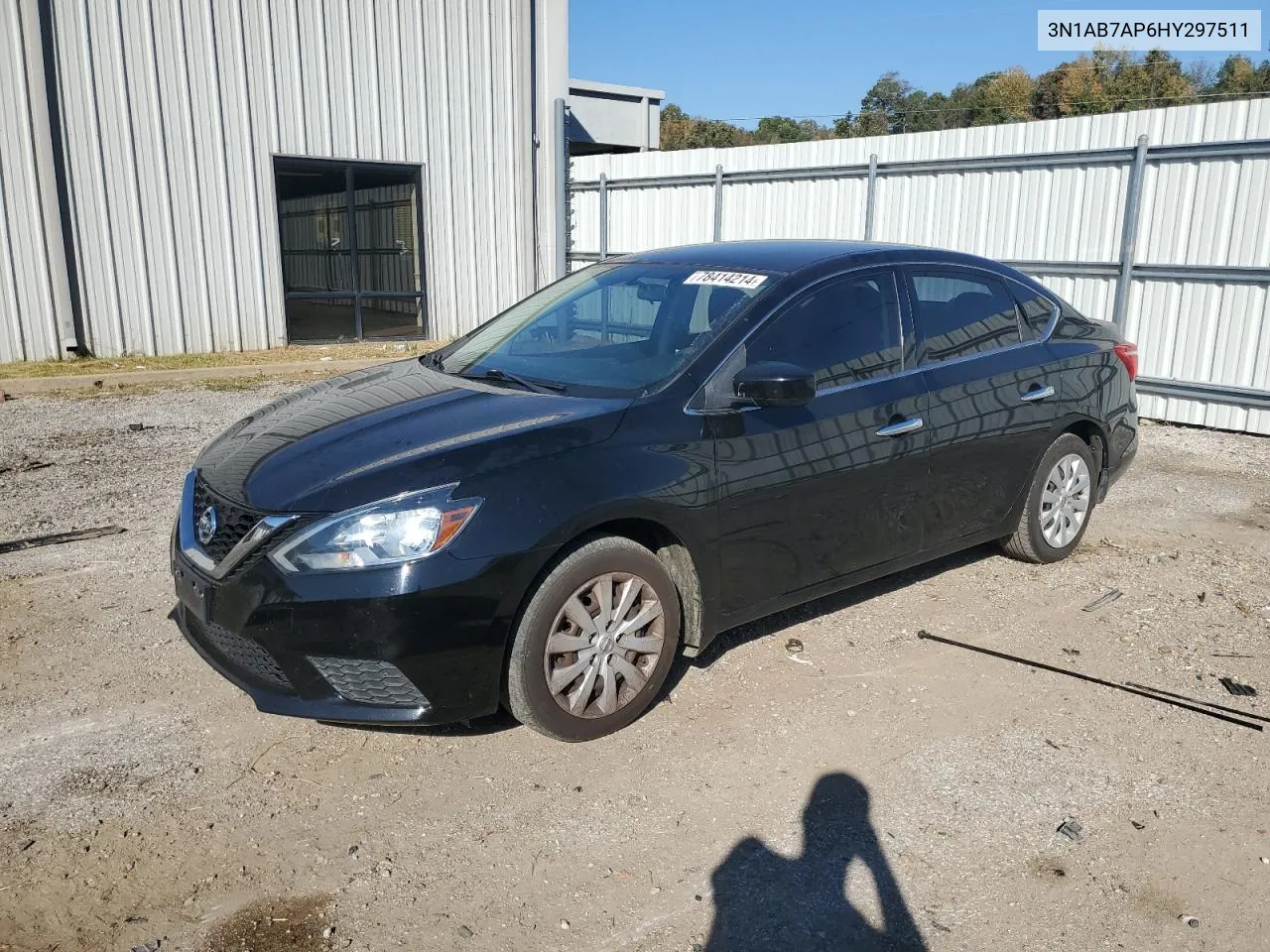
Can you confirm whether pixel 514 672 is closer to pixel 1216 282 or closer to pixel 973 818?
pixel 973 818

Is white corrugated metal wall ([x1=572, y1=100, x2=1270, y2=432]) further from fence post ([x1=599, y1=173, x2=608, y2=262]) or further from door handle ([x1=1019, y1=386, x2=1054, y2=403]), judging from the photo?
door handle ([x1=1019, y1=386, x2=1054, y2=403])

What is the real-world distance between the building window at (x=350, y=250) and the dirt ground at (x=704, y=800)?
10078 mm

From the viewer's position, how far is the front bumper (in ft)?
10.3

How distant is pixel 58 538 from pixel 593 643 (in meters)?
3.81

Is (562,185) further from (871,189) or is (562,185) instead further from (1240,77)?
(1240,77)

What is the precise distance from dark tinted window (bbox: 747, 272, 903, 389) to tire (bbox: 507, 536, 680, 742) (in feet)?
3.35

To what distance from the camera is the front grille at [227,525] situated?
333cm

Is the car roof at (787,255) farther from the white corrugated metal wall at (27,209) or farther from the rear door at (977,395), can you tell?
the white corrugated metal wall at (27,209)

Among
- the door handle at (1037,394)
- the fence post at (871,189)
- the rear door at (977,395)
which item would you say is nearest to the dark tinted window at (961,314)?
the rear door at (977,395)

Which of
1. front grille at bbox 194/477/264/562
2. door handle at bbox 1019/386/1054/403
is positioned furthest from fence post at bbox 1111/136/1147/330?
front grille at bbox 194/477/264/562

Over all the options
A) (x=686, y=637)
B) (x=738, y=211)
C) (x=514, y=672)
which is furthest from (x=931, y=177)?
(x=514, y=672)

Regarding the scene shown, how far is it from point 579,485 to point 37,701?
7.51ft

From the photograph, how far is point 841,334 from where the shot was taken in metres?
4.31

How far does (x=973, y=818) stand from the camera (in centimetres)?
322
